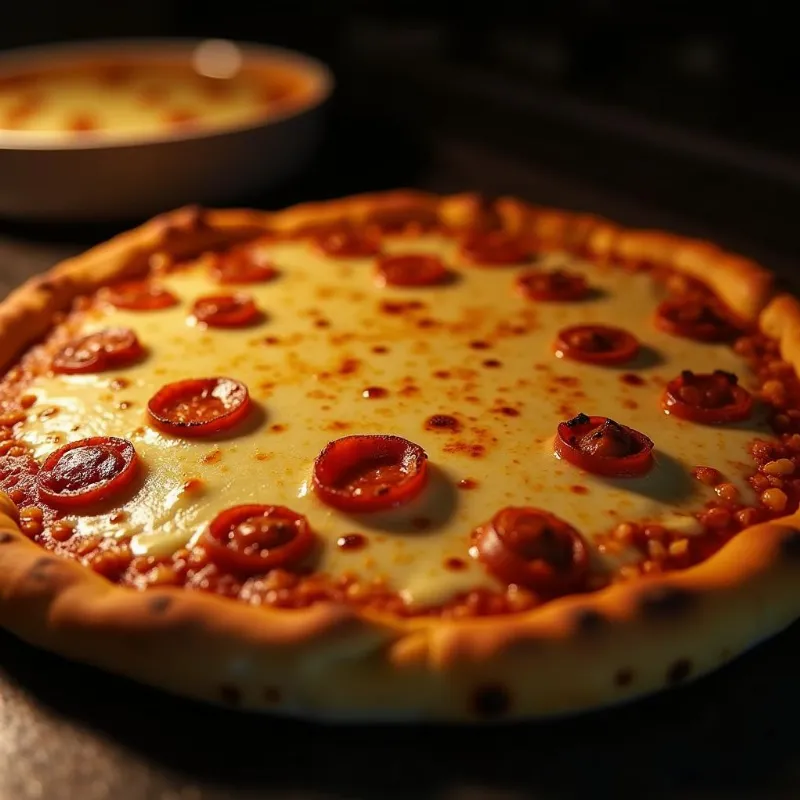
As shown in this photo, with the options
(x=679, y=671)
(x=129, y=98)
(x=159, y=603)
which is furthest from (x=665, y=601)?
(x=129, y=98)

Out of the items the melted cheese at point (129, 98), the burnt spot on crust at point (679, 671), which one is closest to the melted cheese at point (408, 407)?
the burnt spot on crust at point (679, 671)

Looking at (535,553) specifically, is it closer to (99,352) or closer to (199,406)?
(199,406)

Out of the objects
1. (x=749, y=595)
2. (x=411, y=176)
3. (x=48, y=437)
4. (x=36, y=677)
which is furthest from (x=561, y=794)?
(x=411, y=176)

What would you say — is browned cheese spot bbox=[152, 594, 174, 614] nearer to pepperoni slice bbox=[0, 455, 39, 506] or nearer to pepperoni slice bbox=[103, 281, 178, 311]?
pepperoni slice bbox=[0, 455, 39, 506]

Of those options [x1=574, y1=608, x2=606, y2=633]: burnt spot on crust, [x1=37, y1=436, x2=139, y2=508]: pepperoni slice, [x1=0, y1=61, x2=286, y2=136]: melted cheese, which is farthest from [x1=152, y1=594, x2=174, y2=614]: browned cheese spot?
[x1=0, y1=61, x2=286, y2=136]: melted cheese

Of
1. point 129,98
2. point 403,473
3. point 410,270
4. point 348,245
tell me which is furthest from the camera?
point 129,98
